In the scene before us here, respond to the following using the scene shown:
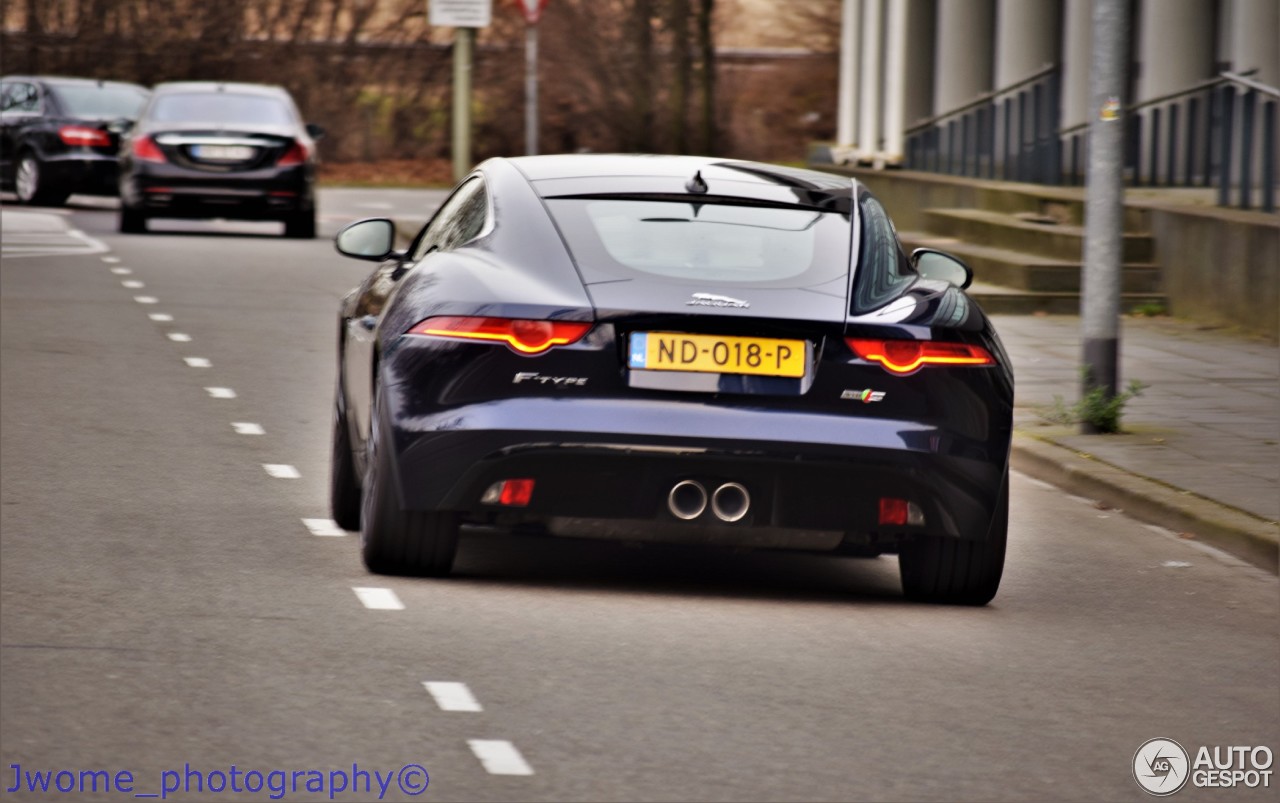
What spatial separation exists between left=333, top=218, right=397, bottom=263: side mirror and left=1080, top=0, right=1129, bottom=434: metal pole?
13.0 feet

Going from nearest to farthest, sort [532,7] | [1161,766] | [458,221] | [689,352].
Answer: [1161,766] < [689,352] < [458,221] < [532,7]

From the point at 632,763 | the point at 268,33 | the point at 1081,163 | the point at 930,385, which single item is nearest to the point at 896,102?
the point at 1081,163

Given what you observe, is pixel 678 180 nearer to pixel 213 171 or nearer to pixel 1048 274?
pixel 1048 274

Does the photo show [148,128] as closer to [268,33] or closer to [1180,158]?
[1180,158]

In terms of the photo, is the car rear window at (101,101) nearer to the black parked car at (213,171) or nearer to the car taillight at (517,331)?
the black parked car at (213,171)

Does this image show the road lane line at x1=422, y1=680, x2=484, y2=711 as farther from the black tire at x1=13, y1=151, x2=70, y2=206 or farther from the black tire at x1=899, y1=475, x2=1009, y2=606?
the black tire at x1=13, y1=151, x2=70, y2=206

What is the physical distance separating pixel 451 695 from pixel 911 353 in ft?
6.12

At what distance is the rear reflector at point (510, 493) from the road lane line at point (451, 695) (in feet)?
3.43

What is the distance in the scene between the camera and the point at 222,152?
24.4 m

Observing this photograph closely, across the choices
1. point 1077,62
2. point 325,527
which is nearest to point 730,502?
point 325,527

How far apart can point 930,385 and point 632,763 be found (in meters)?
2.09

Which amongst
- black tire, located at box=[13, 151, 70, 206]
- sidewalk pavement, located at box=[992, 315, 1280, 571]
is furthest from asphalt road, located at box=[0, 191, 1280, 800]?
black tire, located at box=[13, 151, 70, 206]

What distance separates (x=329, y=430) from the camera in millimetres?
11203

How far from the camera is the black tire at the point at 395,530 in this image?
24.2 feet
